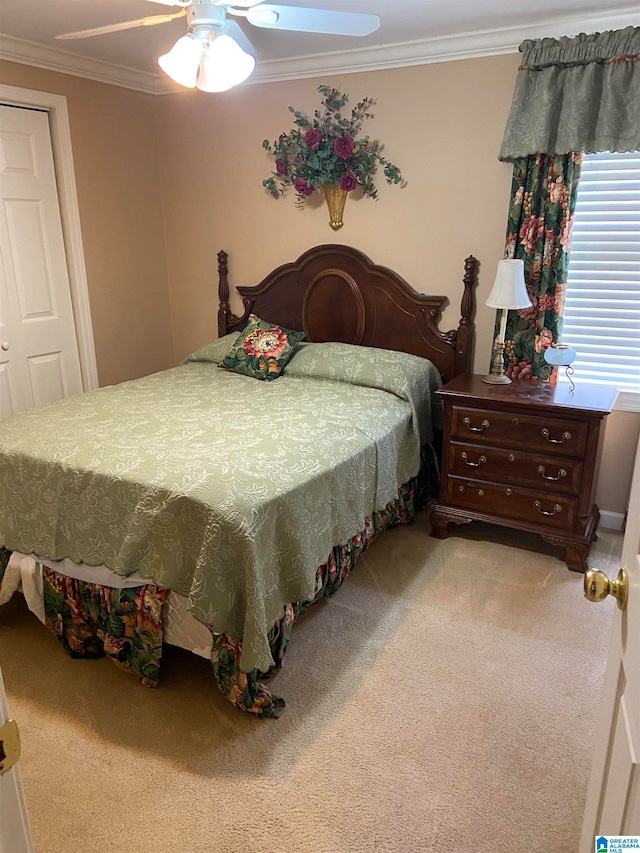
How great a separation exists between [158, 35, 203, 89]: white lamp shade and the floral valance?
1633 mm

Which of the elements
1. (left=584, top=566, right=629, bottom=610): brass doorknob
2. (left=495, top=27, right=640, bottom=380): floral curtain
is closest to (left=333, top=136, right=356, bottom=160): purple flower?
(left=495, top=27, right=640, bottom=380): floral curtain

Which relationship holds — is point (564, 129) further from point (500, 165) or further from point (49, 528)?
point (49, 528)

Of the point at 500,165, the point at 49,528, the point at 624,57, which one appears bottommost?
the point at 49,528

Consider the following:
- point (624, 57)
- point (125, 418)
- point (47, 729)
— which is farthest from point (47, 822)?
point (624, 57)

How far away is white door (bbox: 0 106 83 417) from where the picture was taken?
3424 mm

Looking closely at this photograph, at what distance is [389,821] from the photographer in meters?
1.71

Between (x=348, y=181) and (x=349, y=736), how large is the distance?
2794 millimetres

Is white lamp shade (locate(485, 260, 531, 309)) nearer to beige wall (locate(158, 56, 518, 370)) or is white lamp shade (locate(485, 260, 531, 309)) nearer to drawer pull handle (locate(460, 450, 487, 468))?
beige wall (locate(158, 56, 518, 370))

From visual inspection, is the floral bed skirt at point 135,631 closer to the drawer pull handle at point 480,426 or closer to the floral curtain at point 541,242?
the drawer pull handle at point 480,426

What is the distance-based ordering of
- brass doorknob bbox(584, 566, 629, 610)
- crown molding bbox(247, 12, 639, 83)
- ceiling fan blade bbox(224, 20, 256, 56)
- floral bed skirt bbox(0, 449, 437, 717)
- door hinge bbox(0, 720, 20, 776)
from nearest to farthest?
door hinge bbox(0, 720, 20, 776) < brass doorknob bbox(584, 566, 629, 610) < floral bed skirt bbox(0, 449, 437, 717) < ceiling fan blade bbox(224, 20, 256, 56) < crown molding bbox(247, 12, 639, 83)

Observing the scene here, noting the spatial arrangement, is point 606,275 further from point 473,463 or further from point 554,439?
point 473,463

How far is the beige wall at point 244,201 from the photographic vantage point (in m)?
3.29

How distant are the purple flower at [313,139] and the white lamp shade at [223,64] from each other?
4.66 ft

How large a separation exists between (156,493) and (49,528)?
0.51 meters
